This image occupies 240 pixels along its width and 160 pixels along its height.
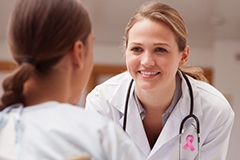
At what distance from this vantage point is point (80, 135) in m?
0.88

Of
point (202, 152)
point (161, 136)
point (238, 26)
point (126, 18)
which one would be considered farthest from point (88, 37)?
point (238, 26)

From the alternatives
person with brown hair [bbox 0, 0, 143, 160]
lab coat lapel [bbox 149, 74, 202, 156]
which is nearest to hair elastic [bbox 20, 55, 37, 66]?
person with brown hair [bbox 0, 0, 143, 160]

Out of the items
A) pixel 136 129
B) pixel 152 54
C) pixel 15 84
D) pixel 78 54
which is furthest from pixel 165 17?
pixel 15 84

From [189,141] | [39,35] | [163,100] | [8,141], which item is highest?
[39,35]

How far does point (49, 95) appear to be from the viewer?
948mm

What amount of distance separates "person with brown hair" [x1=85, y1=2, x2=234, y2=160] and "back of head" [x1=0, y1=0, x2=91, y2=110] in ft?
2.29

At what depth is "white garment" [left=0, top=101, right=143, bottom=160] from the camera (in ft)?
2.84

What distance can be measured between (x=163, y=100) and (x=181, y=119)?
122mm

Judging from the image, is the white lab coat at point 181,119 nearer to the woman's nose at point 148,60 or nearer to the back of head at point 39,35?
the woman's nose at point 148,60

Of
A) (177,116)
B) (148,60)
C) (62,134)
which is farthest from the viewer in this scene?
(177,116)

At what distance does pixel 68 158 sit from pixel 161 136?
91 centimetres

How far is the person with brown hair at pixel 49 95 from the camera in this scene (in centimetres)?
87

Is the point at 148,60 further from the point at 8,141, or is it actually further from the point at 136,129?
the point at 8,141

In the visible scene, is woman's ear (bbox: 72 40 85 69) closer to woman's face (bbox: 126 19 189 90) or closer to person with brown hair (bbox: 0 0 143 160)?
person with brown hair (bbox: 0 0 143 160)
